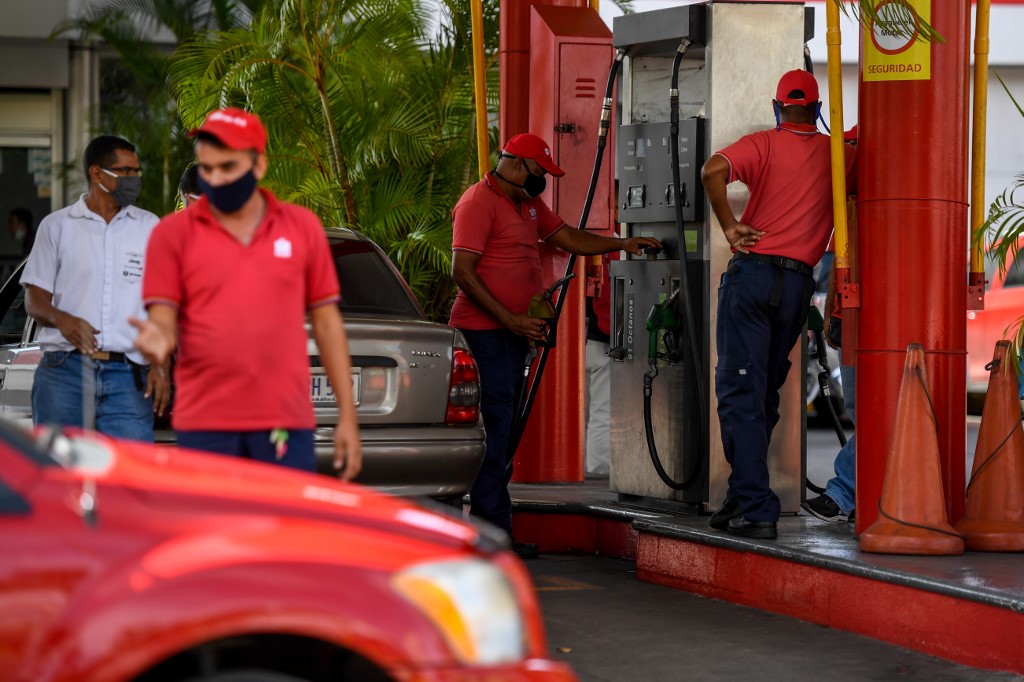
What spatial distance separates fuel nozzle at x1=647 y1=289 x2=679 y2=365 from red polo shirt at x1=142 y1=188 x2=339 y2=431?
3.97 metres

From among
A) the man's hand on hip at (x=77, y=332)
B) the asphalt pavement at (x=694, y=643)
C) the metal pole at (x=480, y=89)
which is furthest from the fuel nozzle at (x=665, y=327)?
the man's hand on hip at (x=77, y=332)

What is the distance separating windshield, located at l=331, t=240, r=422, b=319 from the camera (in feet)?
24.2

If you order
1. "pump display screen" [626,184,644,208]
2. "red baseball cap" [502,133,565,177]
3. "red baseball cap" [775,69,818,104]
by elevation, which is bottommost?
"pump display screen" [626,184,644,208]

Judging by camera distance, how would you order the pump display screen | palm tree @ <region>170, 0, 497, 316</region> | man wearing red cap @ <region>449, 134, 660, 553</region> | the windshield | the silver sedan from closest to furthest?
1. the silver sedan
2. the windshield
3. man wearing red cap @ <region>449, 134, 660, 553</region>
4. the pump display screen
5. palm tree @ <region>170, 0, 497, 316</region>

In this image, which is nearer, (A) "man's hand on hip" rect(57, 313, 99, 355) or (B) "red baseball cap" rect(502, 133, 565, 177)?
(A) "man's hand on hip" rect(57, 313, 99, 355)

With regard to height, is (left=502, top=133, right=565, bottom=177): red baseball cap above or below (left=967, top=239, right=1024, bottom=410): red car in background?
above

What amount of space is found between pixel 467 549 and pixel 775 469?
16.7ft

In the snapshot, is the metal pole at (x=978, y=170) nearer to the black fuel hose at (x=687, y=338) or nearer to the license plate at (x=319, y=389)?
the black fuel hose at (x=687, y=338)

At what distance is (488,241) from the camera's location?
A: 315 inches

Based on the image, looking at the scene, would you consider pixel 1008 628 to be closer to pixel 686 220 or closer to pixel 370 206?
pixel 686 220

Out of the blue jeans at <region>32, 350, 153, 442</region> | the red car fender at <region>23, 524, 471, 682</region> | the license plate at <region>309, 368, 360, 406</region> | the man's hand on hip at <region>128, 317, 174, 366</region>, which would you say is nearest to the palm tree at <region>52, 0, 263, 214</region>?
the license plate at <region>309, 368, 360, 406</region>

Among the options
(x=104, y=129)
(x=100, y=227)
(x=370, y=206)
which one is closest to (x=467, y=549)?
(x=100, y=227)

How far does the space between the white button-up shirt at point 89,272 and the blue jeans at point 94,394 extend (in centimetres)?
7

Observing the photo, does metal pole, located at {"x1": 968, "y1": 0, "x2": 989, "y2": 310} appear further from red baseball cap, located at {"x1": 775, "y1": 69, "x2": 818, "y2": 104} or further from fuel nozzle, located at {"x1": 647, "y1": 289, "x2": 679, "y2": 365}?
fuel nozzle, located at {"x1": 647, "y1": 289, "x2": 679, "y2": 365}
